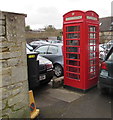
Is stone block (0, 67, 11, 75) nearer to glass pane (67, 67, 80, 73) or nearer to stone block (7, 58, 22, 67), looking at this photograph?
stone block (7, 58, 22, 67)

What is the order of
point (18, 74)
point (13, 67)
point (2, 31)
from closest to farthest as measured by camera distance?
1. point (2, 31)
2. point (13, 67)
3. point (18, 74)

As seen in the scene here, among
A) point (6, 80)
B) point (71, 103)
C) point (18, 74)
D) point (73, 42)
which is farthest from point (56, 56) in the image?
point (6, 80)

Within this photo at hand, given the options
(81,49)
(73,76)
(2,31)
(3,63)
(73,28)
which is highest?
(73,28)

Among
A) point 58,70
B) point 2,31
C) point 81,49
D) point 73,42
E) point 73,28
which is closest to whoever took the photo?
point 2,31

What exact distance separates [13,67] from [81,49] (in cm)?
258

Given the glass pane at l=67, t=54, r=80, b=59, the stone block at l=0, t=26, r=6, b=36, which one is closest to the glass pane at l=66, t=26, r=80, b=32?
the glass pane at l=67, t=54, r=80, b=59

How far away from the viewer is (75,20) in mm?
4879

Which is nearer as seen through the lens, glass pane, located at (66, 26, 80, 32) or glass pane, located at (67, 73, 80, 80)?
glass pane, located at (66, 26, 80, 32)

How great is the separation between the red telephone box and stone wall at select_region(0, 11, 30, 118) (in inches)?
90.0

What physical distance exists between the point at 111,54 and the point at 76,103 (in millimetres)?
1770

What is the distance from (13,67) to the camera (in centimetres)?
285

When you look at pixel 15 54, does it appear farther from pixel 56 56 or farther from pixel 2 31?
pixel 56 56

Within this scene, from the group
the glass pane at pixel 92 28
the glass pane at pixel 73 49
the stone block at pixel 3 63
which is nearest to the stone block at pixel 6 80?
the stone block at pixel 3 63

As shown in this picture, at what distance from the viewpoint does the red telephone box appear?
4.78 meters
